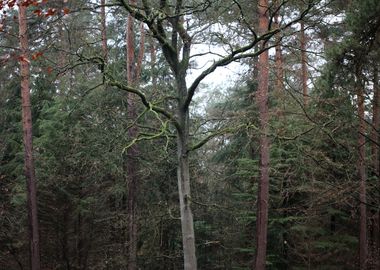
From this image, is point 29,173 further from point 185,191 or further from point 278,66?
point 278,66

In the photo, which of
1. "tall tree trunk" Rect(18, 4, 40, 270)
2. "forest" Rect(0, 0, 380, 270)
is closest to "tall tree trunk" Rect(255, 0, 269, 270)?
"forest" Rect(0, 0, 380, 270)

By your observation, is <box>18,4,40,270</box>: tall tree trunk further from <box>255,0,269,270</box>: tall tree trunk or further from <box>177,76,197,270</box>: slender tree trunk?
<box>177,76,197,270</box>: slender tree trunk

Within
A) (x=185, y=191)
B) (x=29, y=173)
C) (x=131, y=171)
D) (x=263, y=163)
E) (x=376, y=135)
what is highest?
(x=376, y=135)

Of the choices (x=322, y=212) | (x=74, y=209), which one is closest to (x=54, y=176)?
(x=74, y=209)

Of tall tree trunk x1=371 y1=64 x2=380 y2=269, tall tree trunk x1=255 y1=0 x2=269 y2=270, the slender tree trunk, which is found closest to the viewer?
the slender tree trunk

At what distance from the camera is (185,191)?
798cm

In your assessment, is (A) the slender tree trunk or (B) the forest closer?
(A) the slender tree trunk

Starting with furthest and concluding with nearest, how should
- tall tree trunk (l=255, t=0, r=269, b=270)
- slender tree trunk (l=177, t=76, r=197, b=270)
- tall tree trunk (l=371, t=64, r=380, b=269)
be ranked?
tall tree trunk (l=255, t=0, r=269, b=270), tall tree trunk (l=371, t=64, r=380, b=269), slender tree trunk (l=177, t=76, r=197, b=270)

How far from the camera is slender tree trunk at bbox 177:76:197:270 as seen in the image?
7883mm

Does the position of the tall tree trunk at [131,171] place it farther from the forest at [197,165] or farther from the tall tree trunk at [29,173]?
the tall tree trunk at [29,173]

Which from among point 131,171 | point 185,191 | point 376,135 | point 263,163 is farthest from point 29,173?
point 376,135

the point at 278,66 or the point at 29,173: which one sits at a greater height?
the point at 278,66

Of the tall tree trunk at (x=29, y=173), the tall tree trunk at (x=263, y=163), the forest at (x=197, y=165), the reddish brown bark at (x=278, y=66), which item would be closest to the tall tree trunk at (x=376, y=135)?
the forest at (x=197, y=165)

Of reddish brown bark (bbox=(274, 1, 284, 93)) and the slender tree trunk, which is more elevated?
reddish brown bark (bbox=(274, 1, 284, 93))
